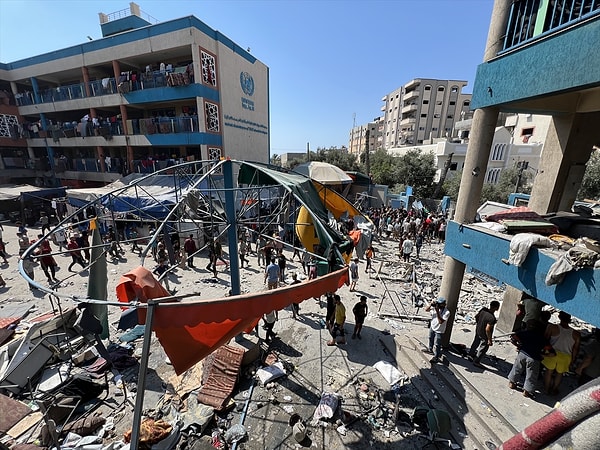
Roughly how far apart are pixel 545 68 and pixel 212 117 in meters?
17.7

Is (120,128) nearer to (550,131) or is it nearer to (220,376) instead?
(220,376)

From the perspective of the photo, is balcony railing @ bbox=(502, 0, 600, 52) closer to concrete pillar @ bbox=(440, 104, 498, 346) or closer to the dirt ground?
concrete pillar @ bbox=(440, 104, 498, 346)

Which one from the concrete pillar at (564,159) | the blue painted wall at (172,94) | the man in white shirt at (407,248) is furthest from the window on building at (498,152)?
the blue painted wall at (172,94)

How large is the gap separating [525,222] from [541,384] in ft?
12.1

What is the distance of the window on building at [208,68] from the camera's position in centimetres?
1644

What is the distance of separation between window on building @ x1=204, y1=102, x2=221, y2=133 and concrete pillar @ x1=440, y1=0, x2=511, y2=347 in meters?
16.1

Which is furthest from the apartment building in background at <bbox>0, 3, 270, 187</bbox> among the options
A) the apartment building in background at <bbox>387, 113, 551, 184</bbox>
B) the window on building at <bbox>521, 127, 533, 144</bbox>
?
the window on building at <bbox>521, 127, 533, 144</bbox>

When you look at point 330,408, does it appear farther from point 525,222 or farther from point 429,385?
point 525,222

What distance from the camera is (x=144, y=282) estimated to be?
388 cm

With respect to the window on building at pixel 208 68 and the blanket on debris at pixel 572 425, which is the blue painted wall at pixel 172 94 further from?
the blanket on debris at pixel 572 425

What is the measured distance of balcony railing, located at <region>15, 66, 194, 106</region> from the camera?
16.5m

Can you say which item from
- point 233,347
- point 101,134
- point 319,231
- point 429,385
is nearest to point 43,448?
point 233,347

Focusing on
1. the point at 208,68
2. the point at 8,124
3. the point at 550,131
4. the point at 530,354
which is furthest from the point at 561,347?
the point at 8,124

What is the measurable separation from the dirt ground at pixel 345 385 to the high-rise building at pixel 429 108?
156 feet
